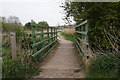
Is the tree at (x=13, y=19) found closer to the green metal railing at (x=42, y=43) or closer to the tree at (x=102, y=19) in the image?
the green metal railing at (x=42, y=43)

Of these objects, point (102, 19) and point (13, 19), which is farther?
point (13, 19)

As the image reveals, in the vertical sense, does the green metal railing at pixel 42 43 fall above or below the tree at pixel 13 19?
below

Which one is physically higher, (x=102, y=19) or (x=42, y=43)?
(x=102, y=19)

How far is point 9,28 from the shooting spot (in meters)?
6.15

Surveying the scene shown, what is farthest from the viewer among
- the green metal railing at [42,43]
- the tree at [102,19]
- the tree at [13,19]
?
the tree at [13,19]

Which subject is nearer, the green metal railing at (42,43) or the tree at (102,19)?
the green metal railing at (42,43)

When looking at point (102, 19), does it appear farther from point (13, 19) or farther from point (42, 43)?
point (13, 19)

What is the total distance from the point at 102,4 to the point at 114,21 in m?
0.87

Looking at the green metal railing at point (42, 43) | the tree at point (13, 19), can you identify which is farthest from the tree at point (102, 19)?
the tree at point (13, 19)

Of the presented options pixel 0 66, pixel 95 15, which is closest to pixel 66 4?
pixel 95 15

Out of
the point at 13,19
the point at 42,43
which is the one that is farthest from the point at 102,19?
the point at 13,19

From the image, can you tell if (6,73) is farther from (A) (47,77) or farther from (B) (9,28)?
(B) (9,28)

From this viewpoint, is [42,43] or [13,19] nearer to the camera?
[42,43]

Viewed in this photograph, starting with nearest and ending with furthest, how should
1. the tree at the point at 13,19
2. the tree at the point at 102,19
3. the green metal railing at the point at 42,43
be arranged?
the green metal railing at the point at 42,43
the tree at the point at 102,19
the tree at the point at 13,19
